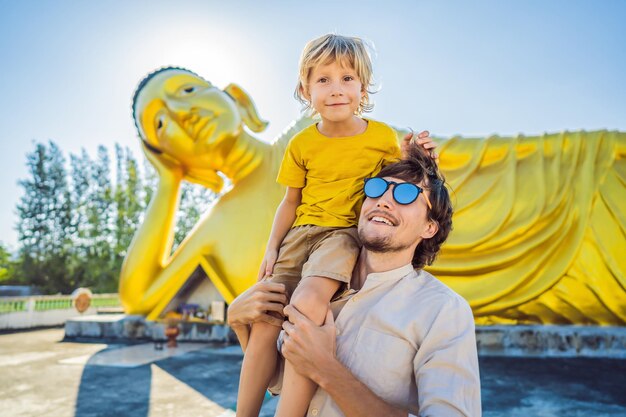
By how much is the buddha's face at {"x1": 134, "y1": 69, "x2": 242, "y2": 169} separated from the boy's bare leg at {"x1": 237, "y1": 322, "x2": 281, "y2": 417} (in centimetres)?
546

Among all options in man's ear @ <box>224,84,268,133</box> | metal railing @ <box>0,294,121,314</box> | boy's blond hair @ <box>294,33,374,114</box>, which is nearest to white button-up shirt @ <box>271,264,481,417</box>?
boy's blond hair @ <box>294,33,374,114</box>

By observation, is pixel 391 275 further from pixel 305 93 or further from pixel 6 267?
pixel 6 267

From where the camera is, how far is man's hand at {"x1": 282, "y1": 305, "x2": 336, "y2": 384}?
1335 millimetres

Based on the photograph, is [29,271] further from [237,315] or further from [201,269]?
[237,315]

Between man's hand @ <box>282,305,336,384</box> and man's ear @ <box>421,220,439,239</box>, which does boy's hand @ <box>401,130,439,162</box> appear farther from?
man's hand @ <box>282,305,336,384</box>

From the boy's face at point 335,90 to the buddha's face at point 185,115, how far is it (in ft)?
17.2

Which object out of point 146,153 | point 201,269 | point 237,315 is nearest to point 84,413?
point 237,315

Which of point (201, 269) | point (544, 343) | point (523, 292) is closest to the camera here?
point (544, 343)

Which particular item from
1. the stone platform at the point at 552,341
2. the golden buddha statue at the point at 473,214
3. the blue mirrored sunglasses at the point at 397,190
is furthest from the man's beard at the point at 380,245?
the golden buddha statue at the point at 473,214

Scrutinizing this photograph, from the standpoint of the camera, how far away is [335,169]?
5.83 ft

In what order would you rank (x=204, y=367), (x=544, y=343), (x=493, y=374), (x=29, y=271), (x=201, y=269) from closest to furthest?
(x=493, y=374)
(x=204, y=367)
(x=544, y=343)
(x=201, y=269)
(x=29, y=271)

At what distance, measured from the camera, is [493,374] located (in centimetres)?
457

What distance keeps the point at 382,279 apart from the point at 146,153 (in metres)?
6.46

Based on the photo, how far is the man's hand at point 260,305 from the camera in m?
1.58
